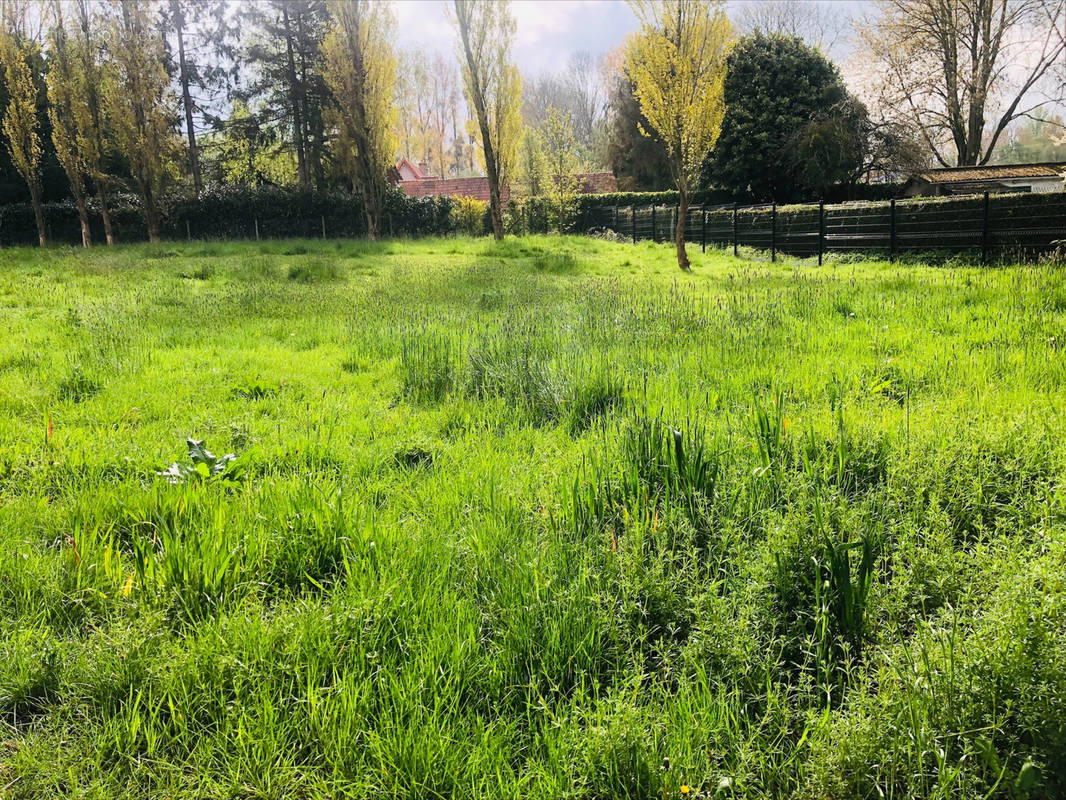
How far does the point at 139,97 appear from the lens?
22375 mm

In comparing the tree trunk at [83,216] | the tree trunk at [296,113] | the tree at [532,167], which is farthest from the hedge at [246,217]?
the tree at [532,167]

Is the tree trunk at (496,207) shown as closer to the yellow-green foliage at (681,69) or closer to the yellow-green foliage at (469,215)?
the yellow-green foliage at (469,215)

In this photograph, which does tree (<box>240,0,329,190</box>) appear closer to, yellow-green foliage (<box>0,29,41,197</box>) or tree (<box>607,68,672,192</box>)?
yellow-green foliage (<box>0,29,41,197</box>)

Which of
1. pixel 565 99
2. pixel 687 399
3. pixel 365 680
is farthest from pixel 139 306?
pixel 565 99

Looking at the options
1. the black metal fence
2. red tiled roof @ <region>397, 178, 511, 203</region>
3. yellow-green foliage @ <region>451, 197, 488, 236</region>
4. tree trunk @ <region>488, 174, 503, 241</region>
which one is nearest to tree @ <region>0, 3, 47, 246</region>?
yellow-green foliage @ <region>451, 197, 488, 236</region>

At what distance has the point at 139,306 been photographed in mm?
8828

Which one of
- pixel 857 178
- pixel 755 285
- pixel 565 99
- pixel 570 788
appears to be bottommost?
pixel 570 788

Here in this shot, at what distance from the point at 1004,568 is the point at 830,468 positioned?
0.85 meters

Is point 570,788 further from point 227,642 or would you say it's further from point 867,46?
point 867,46

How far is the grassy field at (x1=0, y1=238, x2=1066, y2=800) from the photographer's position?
5.21 feet

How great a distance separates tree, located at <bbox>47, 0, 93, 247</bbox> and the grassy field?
953 inches

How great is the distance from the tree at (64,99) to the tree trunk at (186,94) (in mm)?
6632

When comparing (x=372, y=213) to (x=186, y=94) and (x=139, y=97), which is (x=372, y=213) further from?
(x=186, y=94)

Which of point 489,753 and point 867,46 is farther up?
point 867,46
